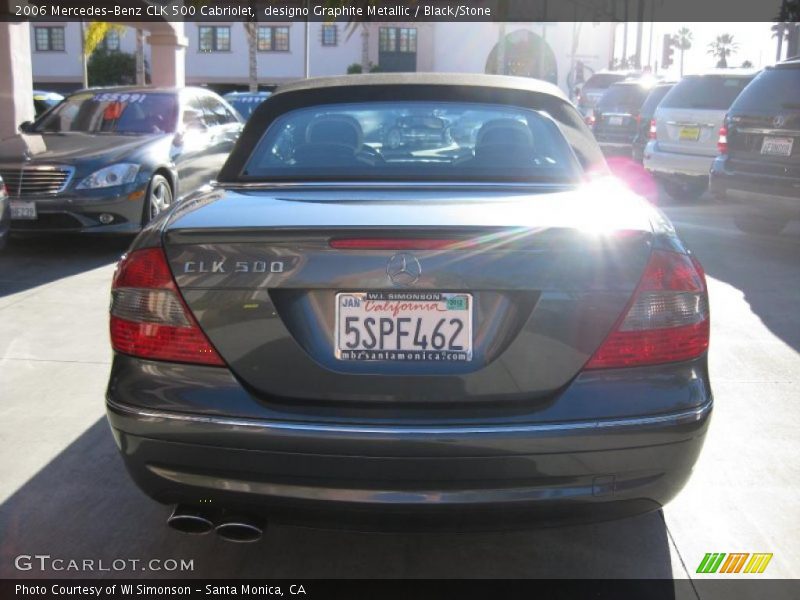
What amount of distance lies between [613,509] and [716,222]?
29.0 ft

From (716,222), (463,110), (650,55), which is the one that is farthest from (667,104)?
(650,55)

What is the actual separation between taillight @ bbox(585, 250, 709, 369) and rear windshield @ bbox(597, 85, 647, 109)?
49.2 ft

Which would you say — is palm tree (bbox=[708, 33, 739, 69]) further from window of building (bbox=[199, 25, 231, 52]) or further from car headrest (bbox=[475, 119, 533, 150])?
car headrest (bbox=[475, 119, 533, 150])

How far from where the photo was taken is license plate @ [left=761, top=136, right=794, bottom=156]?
794cm

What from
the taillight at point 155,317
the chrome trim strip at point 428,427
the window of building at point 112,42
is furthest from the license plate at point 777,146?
the window of building at point 112,42

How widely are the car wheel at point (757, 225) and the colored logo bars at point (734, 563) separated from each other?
6.97 m

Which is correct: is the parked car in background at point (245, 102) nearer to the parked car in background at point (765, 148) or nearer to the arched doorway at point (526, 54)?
the parked car in background at point (765, 148)

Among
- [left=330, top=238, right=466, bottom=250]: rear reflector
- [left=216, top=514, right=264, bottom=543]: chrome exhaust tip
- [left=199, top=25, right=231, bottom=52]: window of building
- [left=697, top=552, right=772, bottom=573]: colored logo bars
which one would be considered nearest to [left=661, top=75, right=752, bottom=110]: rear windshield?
[left=697, top=552, right=772, bottom=573]: colored logo bars

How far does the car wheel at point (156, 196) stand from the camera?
8180mm

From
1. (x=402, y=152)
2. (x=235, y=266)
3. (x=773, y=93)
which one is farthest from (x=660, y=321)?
(x=773, y=93)

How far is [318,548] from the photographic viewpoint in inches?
120

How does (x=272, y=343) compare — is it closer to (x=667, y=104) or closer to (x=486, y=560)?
(x=486, y=560)

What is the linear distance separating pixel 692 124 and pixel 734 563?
9515mm

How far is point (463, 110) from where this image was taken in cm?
378
